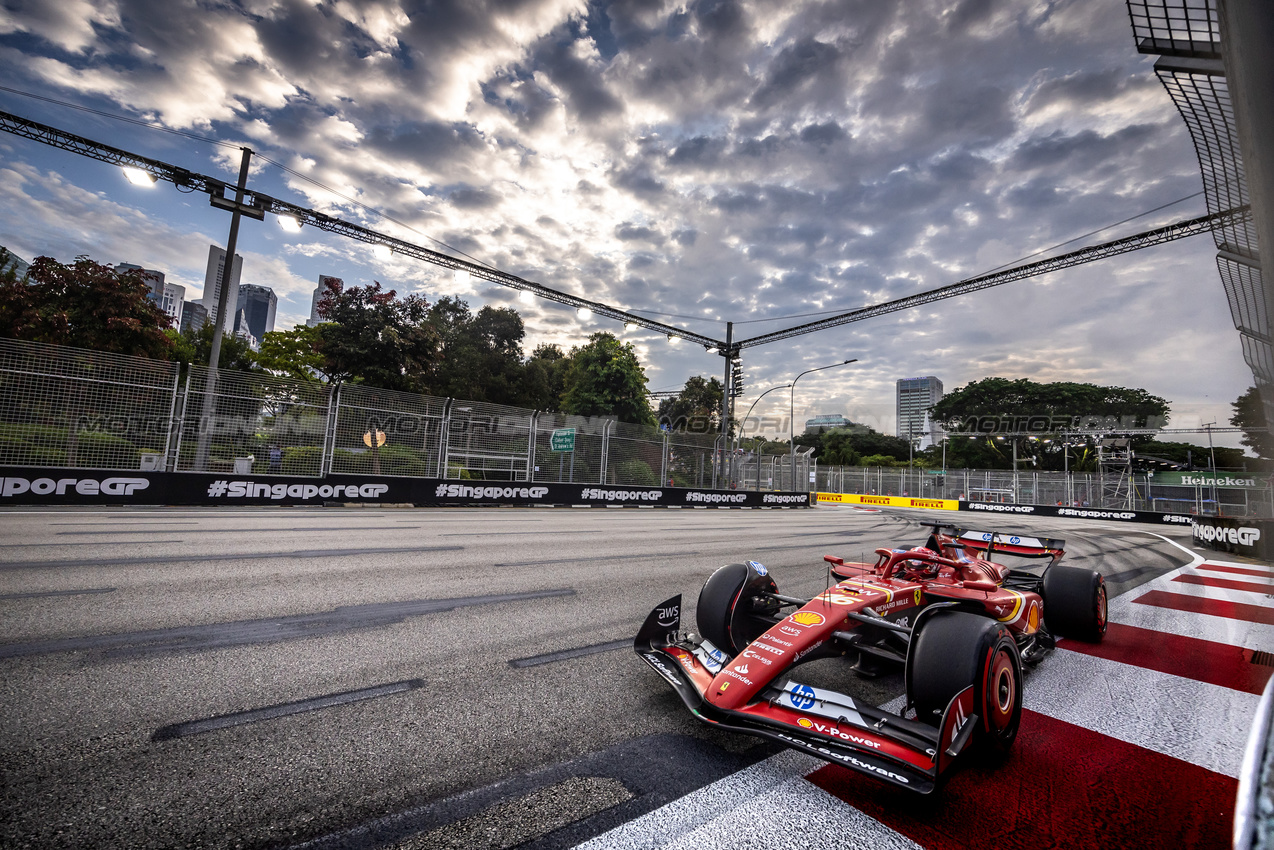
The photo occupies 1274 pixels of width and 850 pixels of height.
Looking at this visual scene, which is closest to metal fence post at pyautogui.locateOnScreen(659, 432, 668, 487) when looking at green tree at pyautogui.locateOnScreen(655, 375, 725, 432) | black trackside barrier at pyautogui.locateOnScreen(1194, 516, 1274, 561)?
black trackside barrier at pyautogui.locateOnScreen(1194, 516, 1274, 561)

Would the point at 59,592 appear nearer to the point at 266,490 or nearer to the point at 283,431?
the point at 266,490

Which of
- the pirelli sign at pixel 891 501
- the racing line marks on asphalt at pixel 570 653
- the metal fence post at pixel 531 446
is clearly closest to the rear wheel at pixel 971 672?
the racing line marks on asphalt at pixel 570 653

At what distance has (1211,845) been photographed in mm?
1710

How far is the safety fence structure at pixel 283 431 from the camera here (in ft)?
30.9

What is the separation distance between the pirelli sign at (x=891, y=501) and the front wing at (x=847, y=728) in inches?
1195

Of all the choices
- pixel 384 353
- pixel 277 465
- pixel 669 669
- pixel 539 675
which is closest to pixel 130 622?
pixel 539 675

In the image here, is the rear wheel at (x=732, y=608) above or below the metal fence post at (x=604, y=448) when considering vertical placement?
below

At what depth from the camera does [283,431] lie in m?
11.9

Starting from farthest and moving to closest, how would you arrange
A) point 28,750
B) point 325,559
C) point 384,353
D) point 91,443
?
point 384,353, point 91,443, point 325,559, point 28,750

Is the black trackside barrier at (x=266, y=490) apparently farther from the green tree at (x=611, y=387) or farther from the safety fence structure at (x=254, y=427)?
the green tree at (x=611, y=387)

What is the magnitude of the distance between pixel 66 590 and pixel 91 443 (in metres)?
7.85

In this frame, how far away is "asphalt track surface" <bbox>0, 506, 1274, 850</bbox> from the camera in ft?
5.76

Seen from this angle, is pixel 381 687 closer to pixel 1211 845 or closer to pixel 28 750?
pixel 28 750

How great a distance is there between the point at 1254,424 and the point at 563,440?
1633 cm
